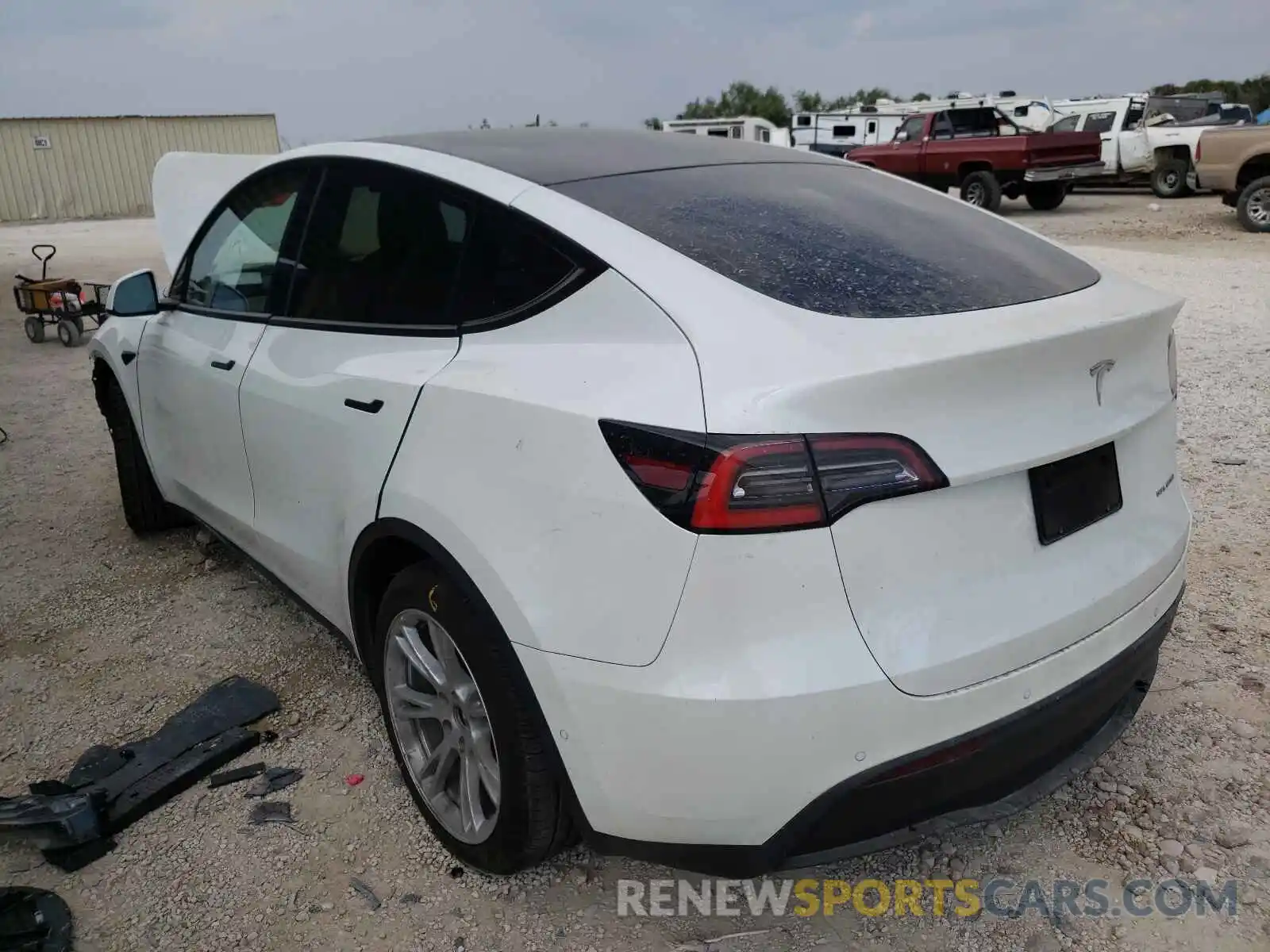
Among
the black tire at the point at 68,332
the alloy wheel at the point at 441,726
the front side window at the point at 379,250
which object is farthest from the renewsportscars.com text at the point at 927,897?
the black tire at the point at 68,332

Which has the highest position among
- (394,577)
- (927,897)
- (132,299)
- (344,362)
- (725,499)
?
(132,299)

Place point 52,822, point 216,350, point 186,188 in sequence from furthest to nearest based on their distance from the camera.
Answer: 1. point 186,188
2. point 216,350
3. point 52,822

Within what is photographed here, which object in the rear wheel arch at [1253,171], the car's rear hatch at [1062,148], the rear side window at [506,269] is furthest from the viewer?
the car's rear hatch at [1062,148]

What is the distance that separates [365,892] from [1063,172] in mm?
17339

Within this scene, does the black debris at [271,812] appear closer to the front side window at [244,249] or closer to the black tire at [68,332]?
the front side window at [244,249]

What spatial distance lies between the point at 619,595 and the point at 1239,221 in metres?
15.1

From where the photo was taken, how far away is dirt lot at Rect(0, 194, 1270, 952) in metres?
2.16

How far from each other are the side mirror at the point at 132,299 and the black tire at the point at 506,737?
1.95 m

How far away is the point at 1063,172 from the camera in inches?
645

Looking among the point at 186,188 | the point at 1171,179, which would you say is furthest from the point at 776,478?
the point at 1171,179

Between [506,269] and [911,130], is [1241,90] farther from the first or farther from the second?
[506,269]

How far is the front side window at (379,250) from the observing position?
2.38m

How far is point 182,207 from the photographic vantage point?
23.1 ft

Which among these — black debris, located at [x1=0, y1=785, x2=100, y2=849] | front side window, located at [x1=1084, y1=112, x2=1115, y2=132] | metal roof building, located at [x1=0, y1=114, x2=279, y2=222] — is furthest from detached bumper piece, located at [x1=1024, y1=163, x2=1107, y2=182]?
metal roof building, located at [x1=0, y1=114, x2=279, y2=222]
